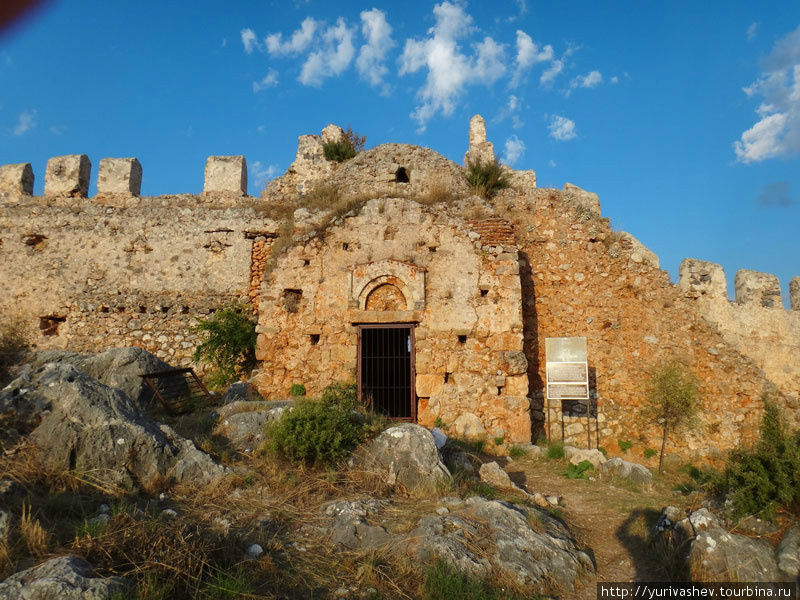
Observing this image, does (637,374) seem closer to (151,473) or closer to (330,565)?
(330,565)

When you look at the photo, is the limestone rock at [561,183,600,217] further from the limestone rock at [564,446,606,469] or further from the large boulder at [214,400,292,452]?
the large boulder at [214,400,292,452]

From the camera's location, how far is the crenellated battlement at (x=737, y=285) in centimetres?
1077

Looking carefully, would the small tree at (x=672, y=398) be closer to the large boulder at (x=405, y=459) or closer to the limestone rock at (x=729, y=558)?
the limestone rock at (x=729, y=558)

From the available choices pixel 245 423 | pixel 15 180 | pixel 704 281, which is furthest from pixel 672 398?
pixel 15 180

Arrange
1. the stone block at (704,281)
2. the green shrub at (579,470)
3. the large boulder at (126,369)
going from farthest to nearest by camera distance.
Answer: the stone block at (704,281), the large boulder at (126,369), the green shrub at (579,470)

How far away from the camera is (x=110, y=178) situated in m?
12.7

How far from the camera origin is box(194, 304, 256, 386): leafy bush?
10.9m

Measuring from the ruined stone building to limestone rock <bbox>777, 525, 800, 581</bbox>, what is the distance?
4723 mm

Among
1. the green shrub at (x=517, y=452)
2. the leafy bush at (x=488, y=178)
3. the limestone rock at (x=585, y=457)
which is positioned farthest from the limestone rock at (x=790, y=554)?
the leafy bush at (x=488, y=178)

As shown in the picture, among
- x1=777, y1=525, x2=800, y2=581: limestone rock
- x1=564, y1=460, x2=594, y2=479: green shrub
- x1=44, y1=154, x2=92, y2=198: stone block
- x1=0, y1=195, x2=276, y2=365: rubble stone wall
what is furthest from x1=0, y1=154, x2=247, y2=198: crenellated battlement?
x1=777, y1=525, x2=800, y2=581: limestone rock

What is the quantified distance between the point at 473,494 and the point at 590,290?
256 inches

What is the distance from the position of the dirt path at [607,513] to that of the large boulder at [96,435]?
4.09m

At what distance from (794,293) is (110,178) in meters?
16.1

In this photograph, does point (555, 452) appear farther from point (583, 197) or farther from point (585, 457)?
point (583, 197)
